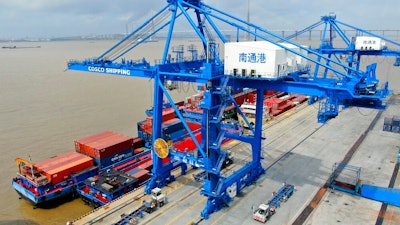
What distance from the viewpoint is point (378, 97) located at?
17312mm

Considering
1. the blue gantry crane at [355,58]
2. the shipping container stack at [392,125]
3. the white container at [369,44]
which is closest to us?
the blue gantry crane at [355,58]

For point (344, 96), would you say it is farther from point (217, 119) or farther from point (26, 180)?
point (26, 180)

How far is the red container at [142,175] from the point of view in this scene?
23.8m

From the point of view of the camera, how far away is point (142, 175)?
78.6ft

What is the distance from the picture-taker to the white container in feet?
135

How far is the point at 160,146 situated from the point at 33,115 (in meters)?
29.7

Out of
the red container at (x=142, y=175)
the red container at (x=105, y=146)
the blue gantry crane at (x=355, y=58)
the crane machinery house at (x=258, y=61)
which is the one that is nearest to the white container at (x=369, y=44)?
the blue gantry crane at (x=355, y=58)

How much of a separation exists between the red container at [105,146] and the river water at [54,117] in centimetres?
389

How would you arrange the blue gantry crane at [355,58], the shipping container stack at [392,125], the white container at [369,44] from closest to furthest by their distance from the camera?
the blue gantry crane at [355,58], the shipping container stack at [392,125], the white container at [369,44]

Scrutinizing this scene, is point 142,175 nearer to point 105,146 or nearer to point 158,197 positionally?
point 105,146

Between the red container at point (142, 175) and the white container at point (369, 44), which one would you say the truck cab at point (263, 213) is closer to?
the red container at point (142, 175)

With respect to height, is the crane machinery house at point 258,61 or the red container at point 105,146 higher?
the crane machinery house at point 258,61

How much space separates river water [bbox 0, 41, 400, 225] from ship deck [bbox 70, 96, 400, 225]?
6.81 meters

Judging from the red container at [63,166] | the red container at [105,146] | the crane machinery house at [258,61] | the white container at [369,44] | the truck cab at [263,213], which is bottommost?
the truck cab at [263,213]
